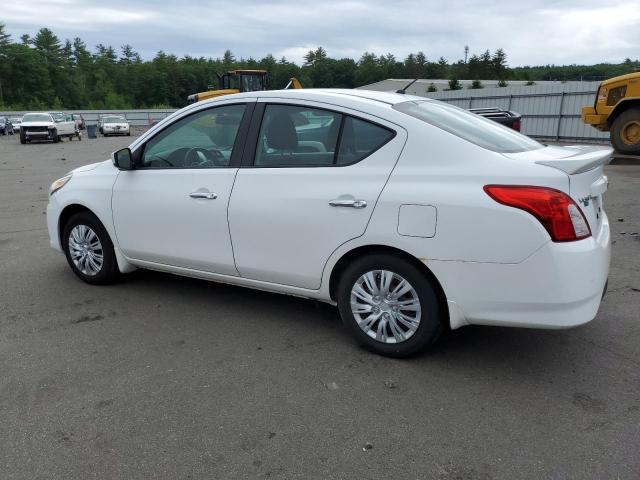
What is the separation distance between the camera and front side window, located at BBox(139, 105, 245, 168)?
4.16 m

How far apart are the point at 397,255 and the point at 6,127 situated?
161 feet

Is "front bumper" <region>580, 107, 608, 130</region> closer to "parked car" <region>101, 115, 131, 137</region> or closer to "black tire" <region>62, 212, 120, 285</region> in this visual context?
"black tire" <region>62, 212, 120, 285</region>

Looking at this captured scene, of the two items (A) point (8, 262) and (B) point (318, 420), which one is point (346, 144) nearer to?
(B) point (318, 420)

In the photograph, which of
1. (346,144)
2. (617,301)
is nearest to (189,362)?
(346,144)

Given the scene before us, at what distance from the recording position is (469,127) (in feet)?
12.3

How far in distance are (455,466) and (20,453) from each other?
2.04m

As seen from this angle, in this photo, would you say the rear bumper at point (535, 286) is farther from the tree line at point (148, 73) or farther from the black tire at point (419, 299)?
the tree line at point (148, 73)

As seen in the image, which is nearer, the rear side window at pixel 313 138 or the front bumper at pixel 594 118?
the rear side window at pixel 313 138

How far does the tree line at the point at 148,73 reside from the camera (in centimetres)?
9369

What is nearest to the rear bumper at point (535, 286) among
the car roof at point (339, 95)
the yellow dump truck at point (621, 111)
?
the car roof at point (339, 95)

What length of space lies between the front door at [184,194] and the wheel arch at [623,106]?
14.1m

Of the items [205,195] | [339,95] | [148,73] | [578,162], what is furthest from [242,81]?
[148,73]

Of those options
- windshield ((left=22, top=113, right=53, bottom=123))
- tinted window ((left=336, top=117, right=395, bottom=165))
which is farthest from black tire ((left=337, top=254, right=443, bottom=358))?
windshield ((left=22, top=113, right=53, bottom=123))

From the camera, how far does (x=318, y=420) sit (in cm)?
294
